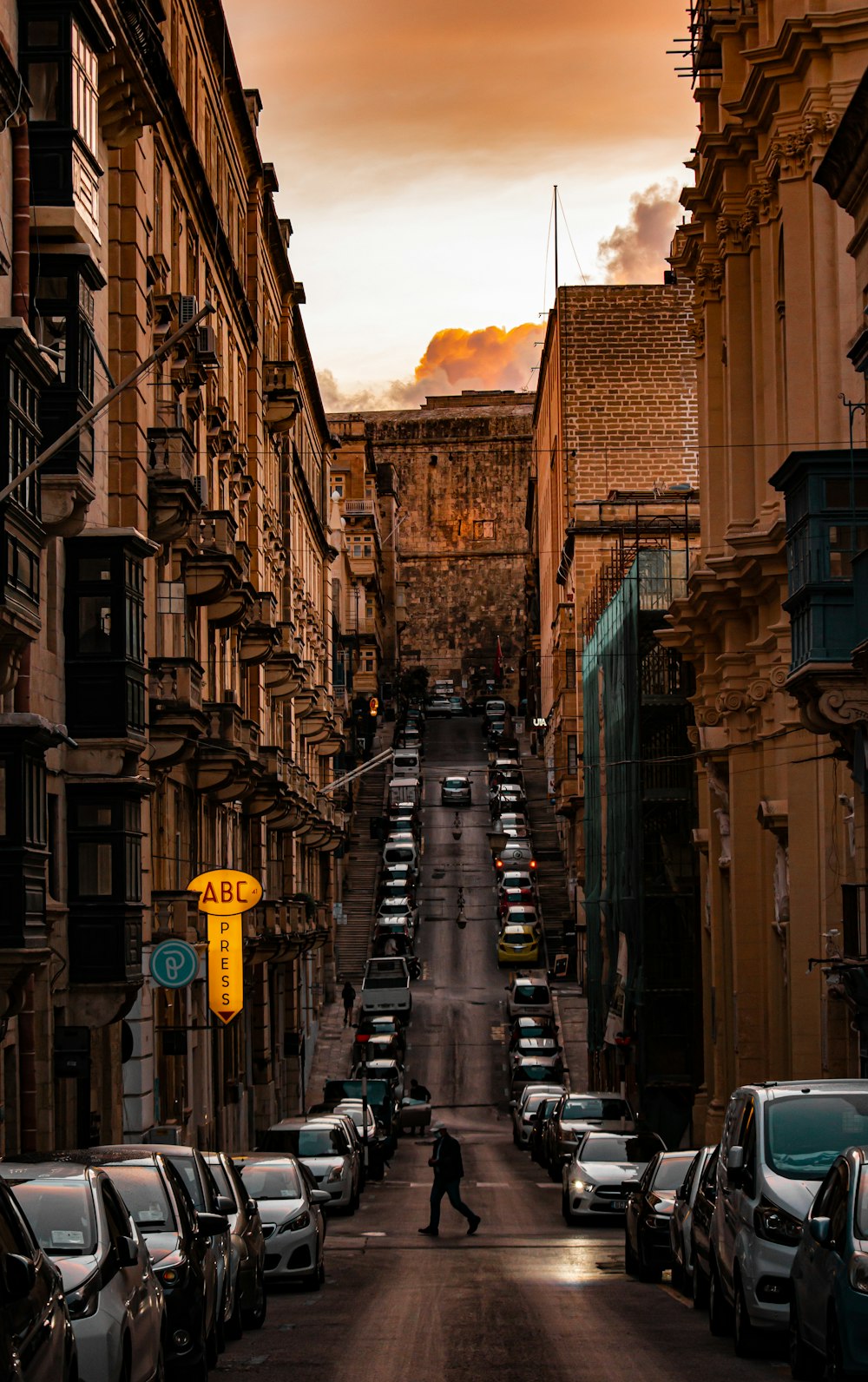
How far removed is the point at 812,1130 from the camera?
16.0 m

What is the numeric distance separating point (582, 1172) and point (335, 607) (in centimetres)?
6924

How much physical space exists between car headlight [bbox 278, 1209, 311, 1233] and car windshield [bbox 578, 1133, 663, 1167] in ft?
29.9

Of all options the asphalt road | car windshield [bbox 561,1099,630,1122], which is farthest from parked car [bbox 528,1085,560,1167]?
car windshield [bbox 561,1099,630,1122]

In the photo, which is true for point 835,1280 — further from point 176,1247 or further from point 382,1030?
point 382,1030

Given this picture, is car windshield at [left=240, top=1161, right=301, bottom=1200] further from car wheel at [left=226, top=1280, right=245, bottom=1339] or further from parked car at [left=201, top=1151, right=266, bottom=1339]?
car wheel at [left=226, top=1280, right=245, bottom=1339]

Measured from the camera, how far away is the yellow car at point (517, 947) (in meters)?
75.0

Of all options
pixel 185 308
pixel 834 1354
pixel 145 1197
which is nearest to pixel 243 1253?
pixel 145 1197

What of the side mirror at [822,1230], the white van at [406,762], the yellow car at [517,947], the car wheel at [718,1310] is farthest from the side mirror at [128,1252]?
the white van at [406,762]

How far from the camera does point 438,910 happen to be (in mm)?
84625

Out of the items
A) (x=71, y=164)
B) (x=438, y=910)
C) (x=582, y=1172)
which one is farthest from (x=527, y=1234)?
(x=438, y=910)

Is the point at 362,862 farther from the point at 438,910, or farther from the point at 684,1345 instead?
the point at 684,1345

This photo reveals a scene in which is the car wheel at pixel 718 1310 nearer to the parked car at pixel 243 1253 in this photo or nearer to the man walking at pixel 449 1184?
the parked car at pixel 243 1253

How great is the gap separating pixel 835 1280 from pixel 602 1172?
19153 mm

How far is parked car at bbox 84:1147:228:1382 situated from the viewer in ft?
47.8
